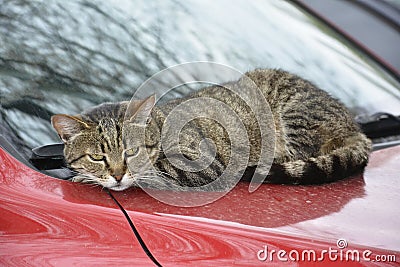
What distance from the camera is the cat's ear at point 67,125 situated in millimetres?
2234

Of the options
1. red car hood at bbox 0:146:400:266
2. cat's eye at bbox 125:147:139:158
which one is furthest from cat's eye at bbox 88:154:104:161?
red car hood at bbox 0:146:400:266

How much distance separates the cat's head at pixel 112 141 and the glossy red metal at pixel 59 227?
469 mm

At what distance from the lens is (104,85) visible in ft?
7.84

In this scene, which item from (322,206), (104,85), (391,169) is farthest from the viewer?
(104,85)

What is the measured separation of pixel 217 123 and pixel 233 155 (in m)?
0.23

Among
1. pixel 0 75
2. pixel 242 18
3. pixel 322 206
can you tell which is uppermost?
pixel 242 18

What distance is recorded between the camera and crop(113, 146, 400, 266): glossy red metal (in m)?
1.52

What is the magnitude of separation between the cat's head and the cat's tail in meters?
0.57

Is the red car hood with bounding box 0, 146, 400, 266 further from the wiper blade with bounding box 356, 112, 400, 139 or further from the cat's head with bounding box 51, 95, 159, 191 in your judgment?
the wiper blade with bounding box 356, 112, 400, 139

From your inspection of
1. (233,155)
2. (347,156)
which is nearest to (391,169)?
(347,156)

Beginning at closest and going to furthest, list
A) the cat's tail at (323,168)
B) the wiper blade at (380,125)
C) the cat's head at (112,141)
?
the cat's tail at (323,168) → the cat's head at (112,141) → the wiper blade at (380,125)

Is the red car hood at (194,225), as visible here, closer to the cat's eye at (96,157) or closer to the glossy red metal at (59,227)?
the glossy red metal at (59,227)

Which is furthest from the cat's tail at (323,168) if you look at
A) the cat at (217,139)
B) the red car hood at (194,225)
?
the red car hood at (194,225)

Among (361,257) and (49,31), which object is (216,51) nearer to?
(49,31)
